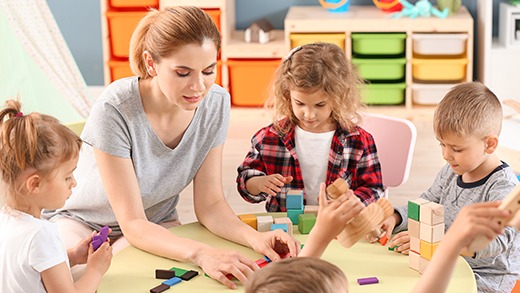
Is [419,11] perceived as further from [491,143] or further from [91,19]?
[491,143]

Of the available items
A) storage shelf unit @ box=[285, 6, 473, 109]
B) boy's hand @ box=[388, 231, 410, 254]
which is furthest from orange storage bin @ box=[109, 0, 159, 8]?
boy's hand @ box=[388, 231, 410, 254]

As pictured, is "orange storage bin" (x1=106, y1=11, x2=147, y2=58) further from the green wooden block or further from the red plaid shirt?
the green wooden block

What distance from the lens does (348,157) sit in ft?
6.97

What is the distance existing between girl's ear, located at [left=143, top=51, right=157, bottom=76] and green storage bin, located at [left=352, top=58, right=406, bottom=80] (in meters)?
2.42

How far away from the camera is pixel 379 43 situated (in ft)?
13.8

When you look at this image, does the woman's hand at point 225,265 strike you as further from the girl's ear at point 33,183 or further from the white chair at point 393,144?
the white chair at point 393,144

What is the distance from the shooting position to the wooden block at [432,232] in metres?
1.54

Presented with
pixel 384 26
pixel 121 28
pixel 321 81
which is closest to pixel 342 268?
pixel 321 81

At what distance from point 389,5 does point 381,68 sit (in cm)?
31

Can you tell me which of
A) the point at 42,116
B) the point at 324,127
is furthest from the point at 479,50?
the point at 42,116

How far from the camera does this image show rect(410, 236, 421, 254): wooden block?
158 cm

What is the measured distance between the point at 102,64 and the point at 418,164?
1907mm

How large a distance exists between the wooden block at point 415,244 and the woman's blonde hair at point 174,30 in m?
0.61

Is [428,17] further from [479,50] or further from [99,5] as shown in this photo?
[99,5]
